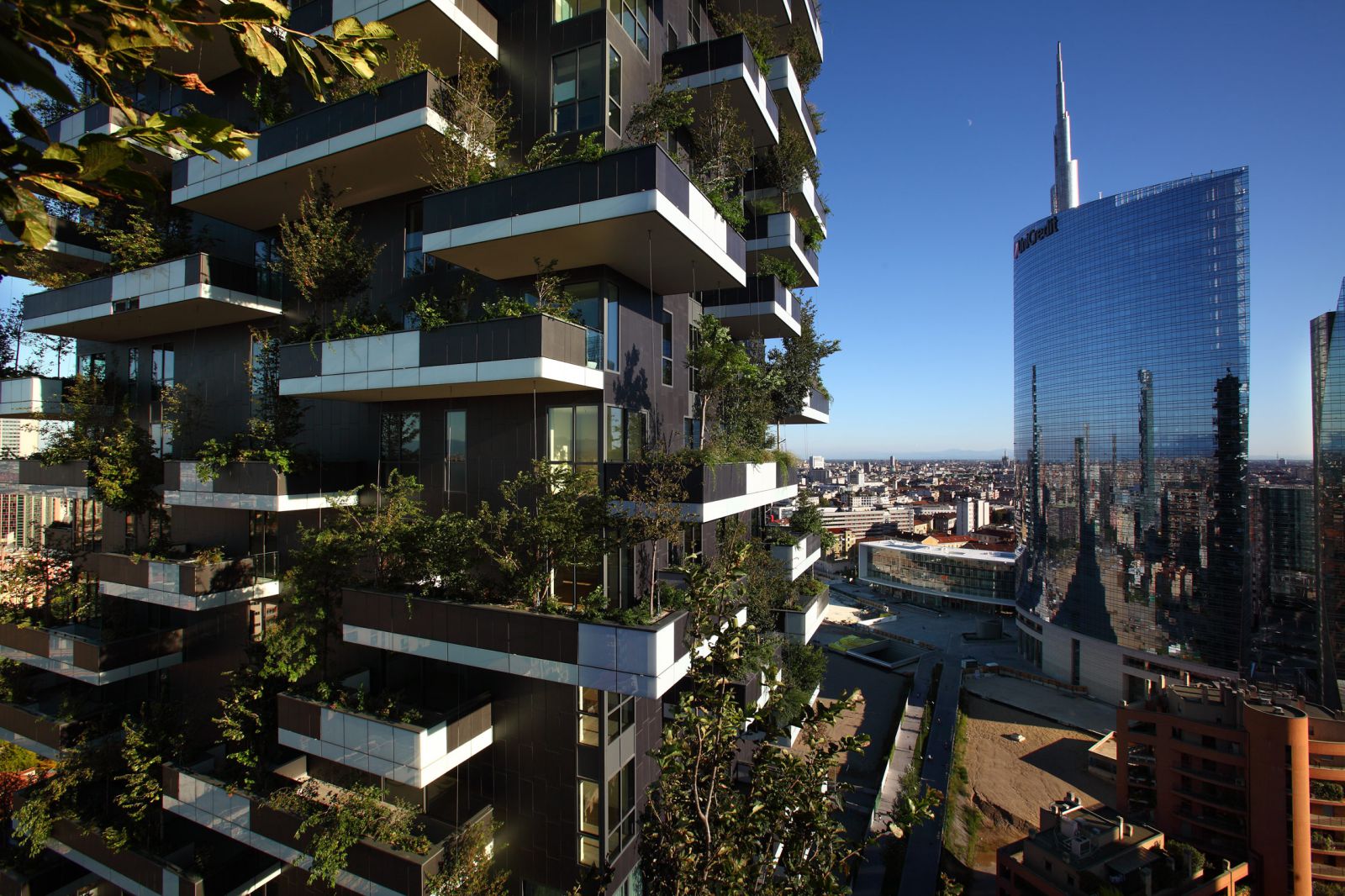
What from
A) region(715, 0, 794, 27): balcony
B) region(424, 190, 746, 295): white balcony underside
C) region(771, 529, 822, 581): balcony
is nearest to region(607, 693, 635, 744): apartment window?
region(771, 529, 822, 581): balcony

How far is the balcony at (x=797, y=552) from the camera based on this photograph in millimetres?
17375

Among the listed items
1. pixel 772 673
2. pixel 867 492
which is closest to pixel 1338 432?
pixel 772 673

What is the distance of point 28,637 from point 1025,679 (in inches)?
2575

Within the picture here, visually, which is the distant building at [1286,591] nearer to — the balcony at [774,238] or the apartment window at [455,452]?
the balcony at [774,238]

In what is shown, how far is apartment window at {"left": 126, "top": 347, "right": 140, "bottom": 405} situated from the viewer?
1744 cm

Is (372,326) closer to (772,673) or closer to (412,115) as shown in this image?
(412,115)

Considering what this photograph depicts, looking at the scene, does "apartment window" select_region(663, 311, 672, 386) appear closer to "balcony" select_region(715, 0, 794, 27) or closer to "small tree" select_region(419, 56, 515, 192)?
"small tree" select_region(419, 56, 515, 192)

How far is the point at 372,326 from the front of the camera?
11.2 metres

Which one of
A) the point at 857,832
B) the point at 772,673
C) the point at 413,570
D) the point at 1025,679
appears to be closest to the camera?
the point at 772,673

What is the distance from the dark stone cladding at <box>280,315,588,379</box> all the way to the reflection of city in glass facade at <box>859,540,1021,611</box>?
8013 centimetres

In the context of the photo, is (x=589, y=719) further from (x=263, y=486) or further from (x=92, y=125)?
(x=92, y=125)

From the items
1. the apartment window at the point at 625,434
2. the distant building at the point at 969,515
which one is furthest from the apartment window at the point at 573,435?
the distant building at the point at 969,515

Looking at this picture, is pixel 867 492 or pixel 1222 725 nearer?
pixel 1222 725

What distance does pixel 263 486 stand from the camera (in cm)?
1194
